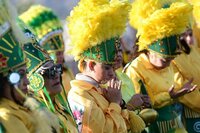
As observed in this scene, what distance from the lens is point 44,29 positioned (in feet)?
25.1

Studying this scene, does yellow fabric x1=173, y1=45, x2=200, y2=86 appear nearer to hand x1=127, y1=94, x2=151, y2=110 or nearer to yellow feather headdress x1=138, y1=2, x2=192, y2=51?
yellow feather headdress x1=138, y1=2, x2=192, y2=51

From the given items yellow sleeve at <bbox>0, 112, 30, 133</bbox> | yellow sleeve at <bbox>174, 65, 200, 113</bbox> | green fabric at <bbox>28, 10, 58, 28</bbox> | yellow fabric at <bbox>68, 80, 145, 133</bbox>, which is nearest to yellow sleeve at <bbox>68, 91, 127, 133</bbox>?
yellow fabric at <bbox>68, 80, 145, 133</bbox>

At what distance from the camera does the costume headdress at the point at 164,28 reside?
6.37 meters

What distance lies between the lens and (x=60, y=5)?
45.5ft

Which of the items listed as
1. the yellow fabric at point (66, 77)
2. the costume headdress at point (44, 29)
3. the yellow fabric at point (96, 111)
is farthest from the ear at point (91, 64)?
the costume headdress at point (44, 29)

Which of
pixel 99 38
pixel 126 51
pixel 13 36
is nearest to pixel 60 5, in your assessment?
pixel 126 51

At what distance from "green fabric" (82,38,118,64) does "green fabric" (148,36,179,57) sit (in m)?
1.01

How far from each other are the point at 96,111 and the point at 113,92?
258 millimetres

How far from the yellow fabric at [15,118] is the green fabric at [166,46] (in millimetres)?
2425

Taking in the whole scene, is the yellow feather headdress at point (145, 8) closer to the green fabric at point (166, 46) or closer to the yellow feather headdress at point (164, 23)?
the yellow feather headdress at point (164, 23)

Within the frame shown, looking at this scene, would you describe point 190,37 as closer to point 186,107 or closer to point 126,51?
point 186,107

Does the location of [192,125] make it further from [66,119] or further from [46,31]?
[66,119]

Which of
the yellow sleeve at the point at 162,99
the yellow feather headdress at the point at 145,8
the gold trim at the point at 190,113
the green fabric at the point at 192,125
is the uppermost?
the yellow feather headdress at the point at 145,8

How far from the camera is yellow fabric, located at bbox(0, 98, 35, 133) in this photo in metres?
4.03
